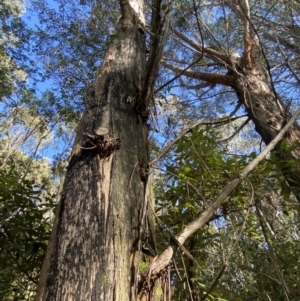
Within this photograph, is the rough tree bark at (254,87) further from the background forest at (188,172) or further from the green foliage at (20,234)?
the green foliage at (20,234)

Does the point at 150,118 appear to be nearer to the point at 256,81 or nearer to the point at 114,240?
the point at 114,240

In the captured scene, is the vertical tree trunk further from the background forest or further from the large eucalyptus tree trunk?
the large eucalyptus tree trunk

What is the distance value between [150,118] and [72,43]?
3100 mm

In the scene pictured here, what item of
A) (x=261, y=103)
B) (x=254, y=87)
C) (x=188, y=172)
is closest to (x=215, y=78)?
(x=254, y=87)

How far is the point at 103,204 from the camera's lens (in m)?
1.48

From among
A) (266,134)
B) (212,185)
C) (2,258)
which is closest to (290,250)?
(266,134)

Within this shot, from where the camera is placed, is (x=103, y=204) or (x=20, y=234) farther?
(x=20, y=234)

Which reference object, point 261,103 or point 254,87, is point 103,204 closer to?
point 261,103

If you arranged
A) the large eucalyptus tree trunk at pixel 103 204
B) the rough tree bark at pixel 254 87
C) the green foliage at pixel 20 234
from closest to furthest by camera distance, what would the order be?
the large eucalyptus tree trunk at pixel 103 204, the green foliage at pixel 20 234, the rough tree bark at pixel 254 87

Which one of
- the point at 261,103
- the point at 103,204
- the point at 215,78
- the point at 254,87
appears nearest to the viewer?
the point at 103,204

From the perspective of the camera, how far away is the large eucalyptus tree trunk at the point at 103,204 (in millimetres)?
1262

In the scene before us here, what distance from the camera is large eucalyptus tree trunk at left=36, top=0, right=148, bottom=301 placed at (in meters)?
Result: 1.26

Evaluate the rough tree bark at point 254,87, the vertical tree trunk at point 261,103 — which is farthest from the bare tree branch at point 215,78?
the vertical tree trunk at point 261,103

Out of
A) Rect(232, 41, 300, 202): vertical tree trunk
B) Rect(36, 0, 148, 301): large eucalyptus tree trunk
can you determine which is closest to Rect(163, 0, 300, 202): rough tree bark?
Rect(232, 41, 300, 202): vertical tree trunk
